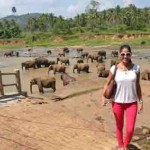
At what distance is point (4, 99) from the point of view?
15.7 metres

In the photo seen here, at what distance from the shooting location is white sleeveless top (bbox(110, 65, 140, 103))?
22.8 ft

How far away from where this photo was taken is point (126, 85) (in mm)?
7008

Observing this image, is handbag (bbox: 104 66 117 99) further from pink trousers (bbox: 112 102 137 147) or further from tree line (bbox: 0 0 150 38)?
tree line (bbox: 0 0 150 38)

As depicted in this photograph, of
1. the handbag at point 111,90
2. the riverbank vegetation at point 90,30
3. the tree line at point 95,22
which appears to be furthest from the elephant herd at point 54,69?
the tree line at point 95,22

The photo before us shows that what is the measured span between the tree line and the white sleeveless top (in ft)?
262

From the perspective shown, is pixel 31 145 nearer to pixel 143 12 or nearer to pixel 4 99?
pixel 4 99

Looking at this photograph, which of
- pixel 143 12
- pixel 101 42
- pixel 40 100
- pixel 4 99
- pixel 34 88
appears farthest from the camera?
pixel 143 12

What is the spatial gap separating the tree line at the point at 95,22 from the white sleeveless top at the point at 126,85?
79.8 m

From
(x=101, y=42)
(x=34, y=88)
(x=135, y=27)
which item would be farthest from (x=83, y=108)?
(x=135, y=27)

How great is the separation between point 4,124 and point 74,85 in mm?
9609

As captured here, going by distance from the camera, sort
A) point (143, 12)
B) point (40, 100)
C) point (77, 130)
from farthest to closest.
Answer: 1. point (143, 12)
2. point (40, 100)
3. point (77, 130)

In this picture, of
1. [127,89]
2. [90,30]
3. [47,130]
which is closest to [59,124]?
[47,130]

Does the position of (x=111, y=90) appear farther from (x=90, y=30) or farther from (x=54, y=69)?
(x=90, y=30)

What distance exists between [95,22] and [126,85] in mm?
103079
